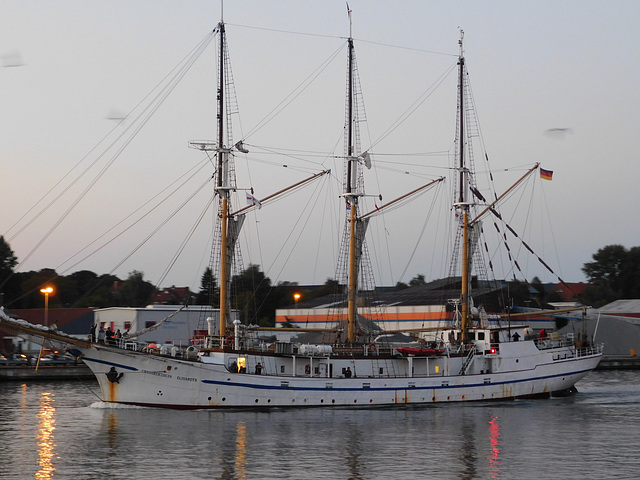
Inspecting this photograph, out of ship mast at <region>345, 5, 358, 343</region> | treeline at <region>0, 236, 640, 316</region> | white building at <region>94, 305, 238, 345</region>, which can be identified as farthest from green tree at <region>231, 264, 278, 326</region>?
ship mast at <region>345, 5, 358, 343</region>

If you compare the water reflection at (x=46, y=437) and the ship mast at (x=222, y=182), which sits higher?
the ship mast at (x=222, y=182)

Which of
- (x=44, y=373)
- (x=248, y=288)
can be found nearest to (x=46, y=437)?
(x=44, y=373)

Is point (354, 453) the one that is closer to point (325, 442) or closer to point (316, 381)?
point (325, 442)

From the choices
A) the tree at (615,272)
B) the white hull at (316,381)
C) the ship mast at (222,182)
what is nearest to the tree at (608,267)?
the tree at (615,272)

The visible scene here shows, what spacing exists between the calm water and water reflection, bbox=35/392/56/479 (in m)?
0.06

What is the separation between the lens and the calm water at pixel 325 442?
126 ft

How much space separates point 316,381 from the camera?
196 ft

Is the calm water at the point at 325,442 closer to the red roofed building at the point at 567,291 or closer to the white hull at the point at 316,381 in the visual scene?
the white hull at the point at 316,381

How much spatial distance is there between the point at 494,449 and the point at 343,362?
1902 centimetres

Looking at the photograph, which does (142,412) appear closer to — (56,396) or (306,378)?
(306,378)

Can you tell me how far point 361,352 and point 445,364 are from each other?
6147 millimetres

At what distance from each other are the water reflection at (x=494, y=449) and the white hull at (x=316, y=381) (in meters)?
8.45

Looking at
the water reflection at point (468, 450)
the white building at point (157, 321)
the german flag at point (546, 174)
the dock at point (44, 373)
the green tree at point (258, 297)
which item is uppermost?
the german flag at point (546, 174)

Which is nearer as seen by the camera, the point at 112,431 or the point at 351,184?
the point at 112,431
